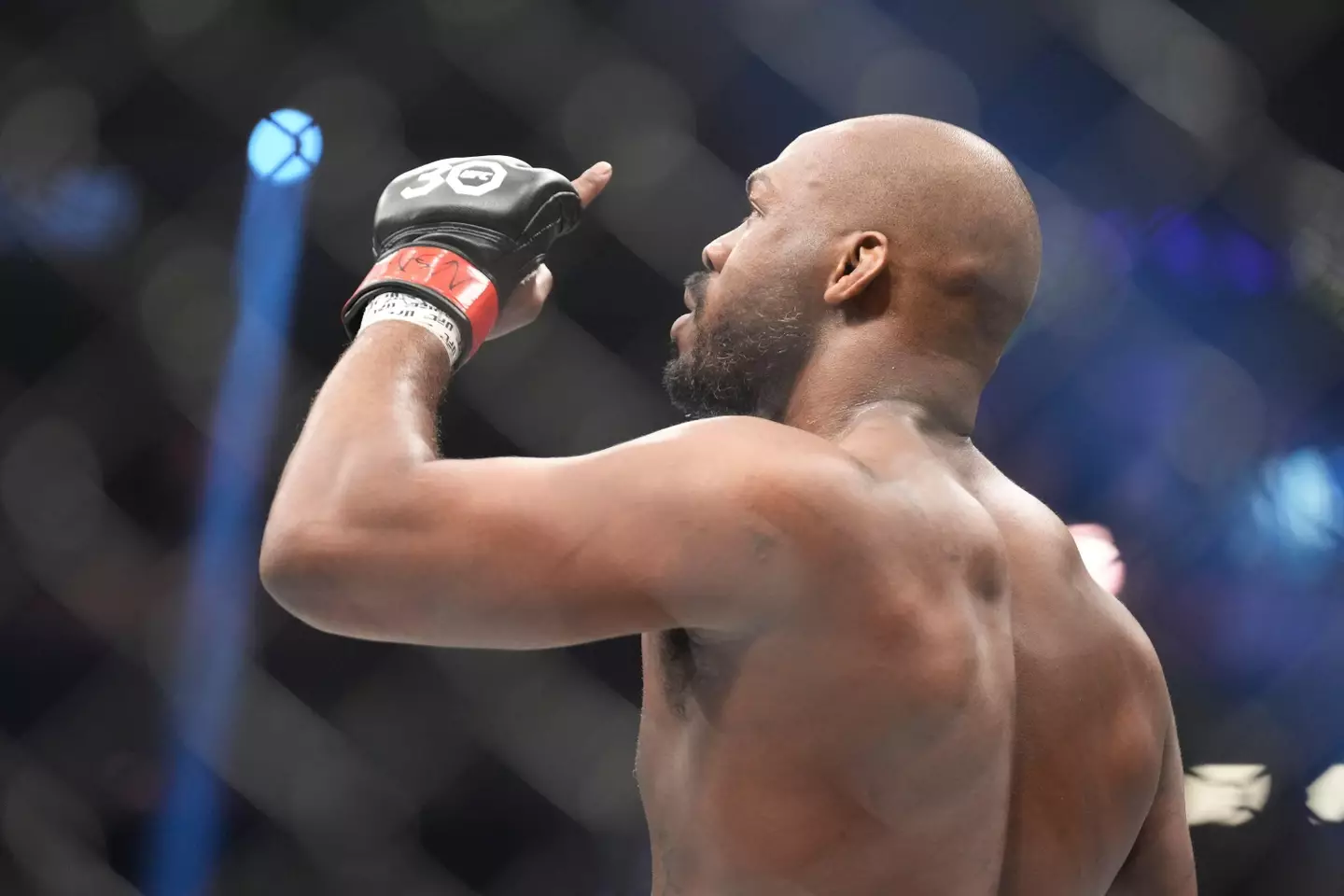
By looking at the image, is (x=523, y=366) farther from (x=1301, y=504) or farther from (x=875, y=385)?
(x=875, y=385)

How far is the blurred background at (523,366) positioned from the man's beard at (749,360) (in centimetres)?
160

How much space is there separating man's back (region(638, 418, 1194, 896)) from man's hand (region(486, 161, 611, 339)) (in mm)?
357

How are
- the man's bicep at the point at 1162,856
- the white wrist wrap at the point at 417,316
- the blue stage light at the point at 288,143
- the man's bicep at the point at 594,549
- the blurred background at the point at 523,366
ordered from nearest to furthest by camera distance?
the man's bicep at the point at 594,549
the white wrist wrap at the point at 417,316
the man's bicep at the point at 1162,856
the blurred background at the point at 523,366
the blue stage light at the point at 288,143

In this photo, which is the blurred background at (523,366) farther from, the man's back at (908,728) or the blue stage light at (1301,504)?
the man's back at (908,728)

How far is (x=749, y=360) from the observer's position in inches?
42.2

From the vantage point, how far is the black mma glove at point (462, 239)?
98cm

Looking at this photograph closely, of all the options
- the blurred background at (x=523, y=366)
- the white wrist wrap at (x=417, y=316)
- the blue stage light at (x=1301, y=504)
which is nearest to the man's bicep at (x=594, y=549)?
the white wrist wrap at (x=417, y=316)

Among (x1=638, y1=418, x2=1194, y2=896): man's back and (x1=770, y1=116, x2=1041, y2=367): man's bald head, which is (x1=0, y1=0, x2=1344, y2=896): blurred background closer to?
(x1=770, y1=116, x2=1041, y2=367): man's bald head

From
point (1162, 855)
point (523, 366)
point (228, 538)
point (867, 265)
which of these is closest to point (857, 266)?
point (867, 265)

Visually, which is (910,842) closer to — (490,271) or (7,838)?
(490,271)

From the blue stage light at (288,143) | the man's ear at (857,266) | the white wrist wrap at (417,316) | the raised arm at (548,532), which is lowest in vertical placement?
the blue stage light at (288,143)

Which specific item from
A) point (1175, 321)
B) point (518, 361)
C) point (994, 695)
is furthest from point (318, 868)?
point (994, 695)

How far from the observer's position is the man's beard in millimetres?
1057

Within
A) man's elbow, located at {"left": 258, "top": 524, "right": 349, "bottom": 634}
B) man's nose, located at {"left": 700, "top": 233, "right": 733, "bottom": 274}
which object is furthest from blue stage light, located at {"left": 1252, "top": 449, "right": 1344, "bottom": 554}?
man's elbow, located at {"left": 258, "top": 524, "right": 349, "bottom": 634}
